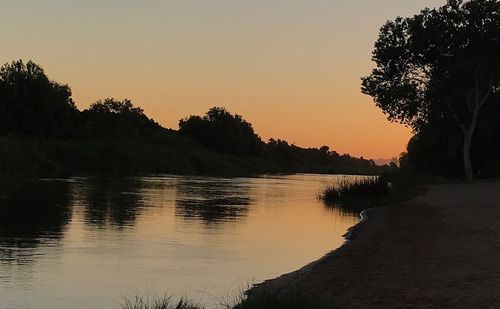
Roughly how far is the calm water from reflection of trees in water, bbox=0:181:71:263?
0.10 feet

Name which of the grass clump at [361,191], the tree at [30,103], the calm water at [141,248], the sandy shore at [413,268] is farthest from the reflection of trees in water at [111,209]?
the tree at [30,103]

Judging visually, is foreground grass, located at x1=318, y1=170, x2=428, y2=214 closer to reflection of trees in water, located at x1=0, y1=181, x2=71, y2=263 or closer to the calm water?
the calm water

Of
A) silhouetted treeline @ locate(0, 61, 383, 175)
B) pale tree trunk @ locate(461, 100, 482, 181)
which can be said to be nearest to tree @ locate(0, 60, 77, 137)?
silhouetted treeline @ locate(0, 61, 383, 175)

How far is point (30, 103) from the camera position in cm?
8300

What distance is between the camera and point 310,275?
1292cm

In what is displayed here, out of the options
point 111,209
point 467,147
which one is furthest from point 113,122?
point 111,209

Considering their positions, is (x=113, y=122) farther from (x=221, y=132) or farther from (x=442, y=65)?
(x=442, y=65)

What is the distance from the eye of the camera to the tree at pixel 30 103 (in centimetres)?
8150

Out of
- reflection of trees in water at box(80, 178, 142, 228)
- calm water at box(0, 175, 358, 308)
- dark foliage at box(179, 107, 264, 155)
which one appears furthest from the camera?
dark foliage at box(179, 107, 264, 155)

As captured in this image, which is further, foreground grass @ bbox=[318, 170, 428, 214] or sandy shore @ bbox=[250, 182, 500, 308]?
foreground grass @ bbox=[318, 170, 428, 214]

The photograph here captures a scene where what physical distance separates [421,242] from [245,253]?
15.2 ft

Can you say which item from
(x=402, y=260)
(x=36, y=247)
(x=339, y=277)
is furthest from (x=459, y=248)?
(x=36, y=247)

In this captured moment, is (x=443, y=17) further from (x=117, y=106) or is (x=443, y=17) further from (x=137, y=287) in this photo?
(x=117, y=106)

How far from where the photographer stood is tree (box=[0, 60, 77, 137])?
81500 mm
